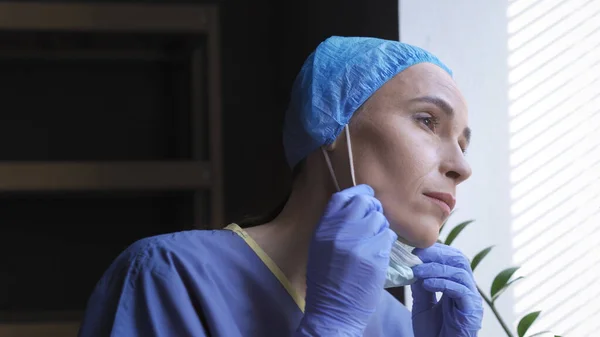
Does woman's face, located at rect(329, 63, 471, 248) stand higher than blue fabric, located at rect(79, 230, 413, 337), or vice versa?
woman's face, located at rect(329, 63, 471, 248)

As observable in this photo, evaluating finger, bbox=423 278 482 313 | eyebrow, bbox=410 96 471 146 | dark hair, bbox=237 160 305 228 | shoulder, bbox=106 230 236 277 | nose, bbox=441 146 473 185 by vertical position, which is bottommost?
finger, bbox=423 278 482 313

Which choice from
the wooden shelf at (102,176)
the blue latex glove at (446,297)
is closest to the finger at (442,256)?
the blue latex glove at (446,297)

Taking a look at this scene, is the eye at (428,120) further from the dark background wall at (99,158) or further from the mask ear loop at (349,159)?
the dark background wall at (99,158)

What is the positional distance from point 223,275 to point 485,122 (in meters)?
0.94

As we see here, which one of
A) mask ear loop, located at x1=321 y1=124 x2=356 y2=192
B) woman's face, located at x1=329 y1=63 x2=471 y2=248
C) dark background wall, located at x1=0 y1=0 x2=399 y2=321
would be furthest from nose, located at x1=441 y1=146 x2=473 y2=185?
dark background wall, located at x1=0 y1=0 x2=399 y2=321

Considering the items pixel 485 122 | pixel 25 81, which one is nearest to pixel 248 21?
pixel 25 81

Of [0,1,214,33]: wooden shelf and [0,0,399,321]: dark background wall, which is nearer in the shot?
[0,1,214,33]: wooden shelf

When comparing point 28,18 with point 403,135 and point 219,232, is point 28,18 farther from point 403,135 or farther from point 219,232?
point 403,135

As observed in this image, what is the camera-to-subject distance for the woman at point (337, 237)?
1170 mm

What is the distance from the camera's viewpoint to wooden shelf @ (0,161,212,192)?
2.29 meters

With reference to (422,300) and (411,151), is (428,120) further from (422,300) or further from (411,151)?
(422,300)

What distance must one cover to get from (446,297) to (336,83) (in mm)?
390

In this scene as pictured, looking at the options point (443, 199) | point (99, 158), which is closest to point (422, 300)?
point (443, 199)

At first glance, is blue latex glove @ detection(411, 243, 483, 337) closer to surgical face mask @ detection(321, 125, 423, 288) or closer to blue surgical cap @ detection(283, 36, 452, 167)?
surgical face mask @ detection(321, 125, 423, 288)
